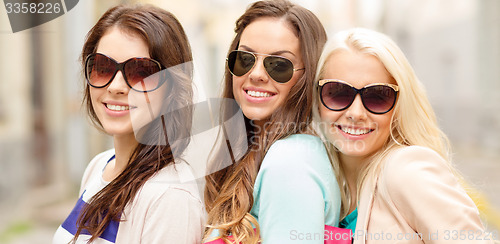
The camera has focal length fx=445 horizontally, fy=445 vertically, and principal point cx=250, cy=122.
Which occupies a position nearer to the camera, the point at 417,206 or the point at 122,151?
the point at 417,206

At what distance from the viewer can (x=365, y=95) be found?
198 cm

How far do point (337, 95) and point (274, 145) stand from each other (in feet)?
1.21

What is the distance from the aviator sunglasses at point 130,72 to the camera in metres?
1.90

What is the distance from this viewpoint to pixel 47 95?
25.4 feet

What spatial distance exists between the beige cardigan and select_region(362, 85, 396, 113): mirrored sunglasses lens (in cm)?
23

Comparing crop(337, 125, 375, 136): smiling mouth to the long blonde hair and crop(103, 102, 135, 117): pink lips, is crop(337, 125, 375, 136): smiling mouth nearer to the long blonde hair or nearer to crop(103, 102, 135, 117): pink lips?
the long blonde hair

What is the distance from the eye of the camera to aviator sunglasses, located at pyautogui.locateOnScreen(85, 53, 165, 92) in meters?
1.90

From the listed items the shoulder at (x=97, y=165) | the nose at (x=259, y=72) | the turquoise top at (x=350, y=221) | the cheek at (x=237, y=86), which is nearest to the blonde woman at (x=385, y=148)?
the turquoise top at (x=350, y=221)

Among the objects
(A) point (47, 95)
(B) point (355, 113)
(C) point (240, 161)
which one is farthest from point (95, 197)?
(A) point (47, 95)

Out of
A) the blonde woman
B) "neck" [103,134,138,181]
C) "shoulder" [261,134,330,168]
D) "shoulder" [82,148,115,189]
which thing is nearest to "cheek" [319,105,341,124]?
the blonde woman

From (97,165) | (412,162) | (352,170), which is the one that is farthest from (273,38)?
(97,165)

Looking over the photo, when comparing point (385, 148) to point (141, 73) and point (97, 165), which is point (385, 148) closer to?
point (141, 73)

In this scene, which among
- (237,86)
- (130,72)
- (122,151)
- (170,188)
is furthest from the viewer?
(237,86)

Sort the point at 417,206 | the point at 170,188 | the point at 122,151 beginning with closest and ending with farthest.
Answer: the point at 417,206 < the point at 170,188 < the point at 122,151
